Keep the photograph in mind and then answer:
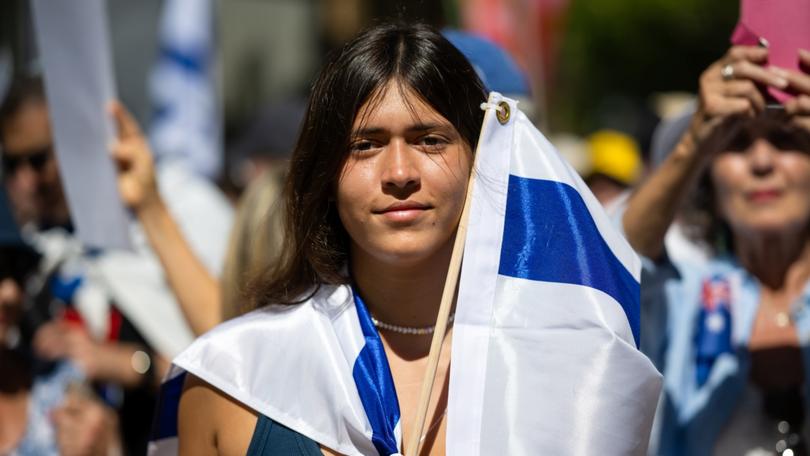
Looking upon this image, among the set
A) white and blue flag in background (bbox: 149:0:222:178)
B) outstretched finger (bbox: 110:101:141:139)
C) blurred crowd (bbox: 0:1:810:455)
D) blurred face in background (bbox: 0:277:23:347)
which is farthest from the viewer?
white and blue flag in background (bbox: 149:0:222:178)

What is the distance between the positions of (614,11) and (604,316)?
56.9 feet

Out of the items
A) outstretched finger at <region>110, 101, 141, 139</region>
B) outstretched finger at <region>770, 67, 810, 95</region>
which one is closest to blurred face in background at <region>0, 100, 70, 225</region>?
outstretched finger at <region>110, 101, 141, 139</region>

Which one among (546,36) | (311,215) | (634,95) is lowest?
(634,95)

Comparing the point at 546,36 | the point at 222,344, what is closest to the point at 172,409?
the point at 222,344

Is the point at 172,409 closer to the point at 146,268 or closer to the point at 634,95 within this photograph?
the point at 146,268

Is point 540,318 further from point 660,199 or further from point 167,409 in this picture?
point 167,409

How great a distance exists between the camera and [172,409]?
2.76 meters

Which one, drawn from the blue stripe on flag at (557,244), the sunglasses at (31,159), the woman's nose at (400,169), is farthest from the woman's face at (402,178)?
the sunglasses at (31,159)

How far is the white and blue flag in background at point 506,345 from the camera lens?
2.43 meters

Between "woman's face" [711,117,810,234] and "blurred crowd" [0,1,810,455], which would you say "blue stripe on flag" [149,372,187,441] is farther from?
"woman's face" [711,117,810,234]

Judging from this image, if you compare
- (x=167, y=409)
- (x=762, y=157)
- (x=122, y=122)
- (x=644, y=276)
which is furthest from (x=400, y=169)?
(x=122, y=122)

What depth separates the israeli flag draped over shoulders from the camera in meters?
2.42

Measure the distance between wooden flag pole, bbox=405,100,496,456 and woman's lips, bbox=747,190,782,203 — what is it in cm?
108

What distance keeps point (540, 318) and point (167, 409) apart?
2.92 ft
